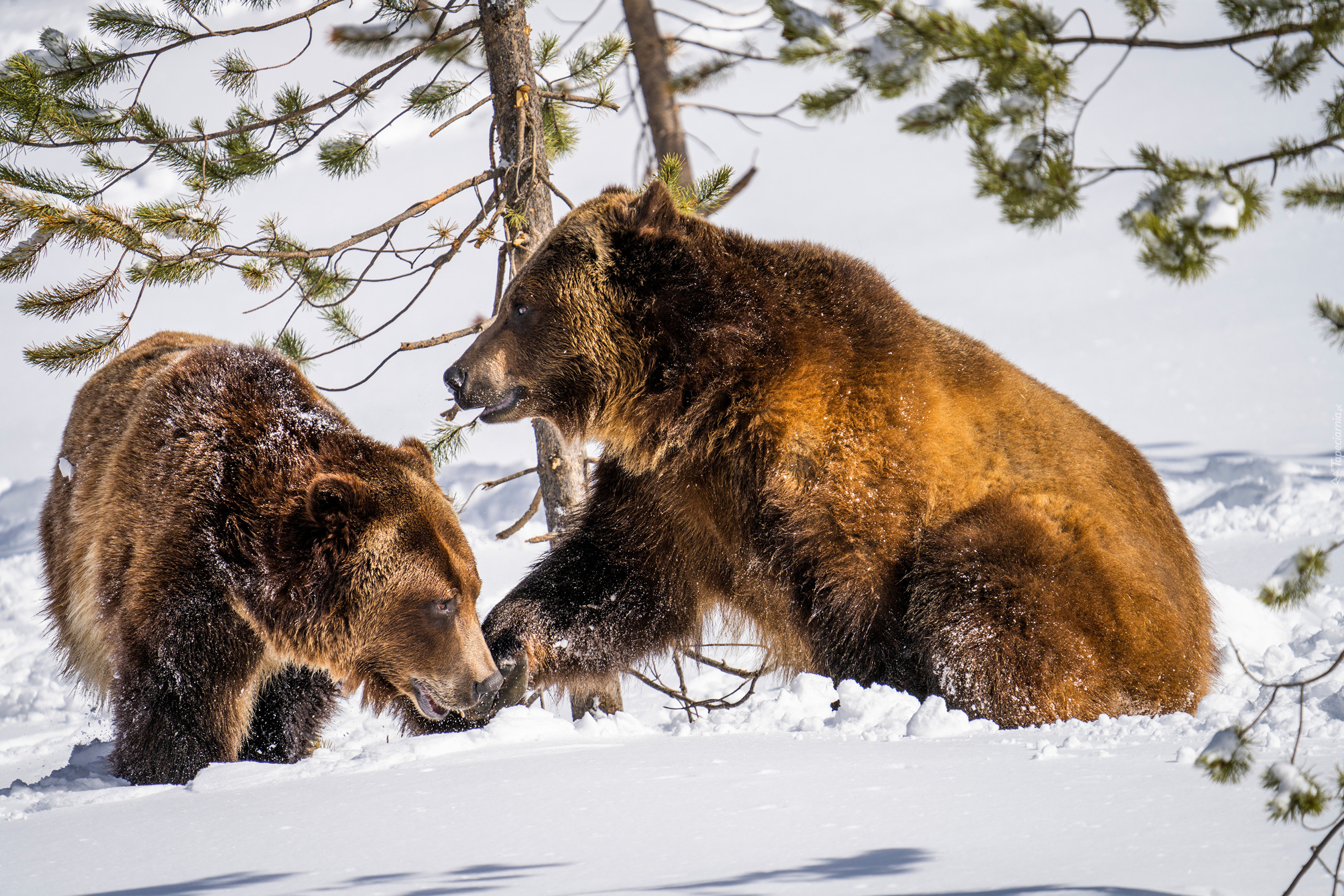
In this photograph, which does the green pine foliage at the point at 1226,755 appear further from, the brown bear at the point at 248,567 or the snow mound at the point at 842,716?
the brown bear at the point at 248,567

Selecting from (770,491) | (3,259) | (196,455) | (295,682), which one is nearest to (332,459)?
(196,455)

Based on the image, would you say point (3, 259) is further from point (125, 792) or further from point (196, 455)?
point (125, 792)

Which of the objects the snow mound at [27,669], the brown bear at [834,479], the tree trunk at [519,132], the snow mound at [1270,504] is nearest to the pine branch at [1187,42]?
the brown bear at [834,479]

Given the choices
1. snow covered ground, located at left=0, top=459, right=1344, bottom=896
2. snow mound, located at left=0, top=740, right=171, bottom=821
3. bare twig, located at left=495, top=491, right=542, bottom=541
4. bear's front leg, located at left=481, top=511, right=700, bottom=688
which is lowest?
snow mound, located at left=0, top=740, right=171, bottom=821

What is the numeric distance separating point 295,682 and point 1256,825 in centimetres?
369

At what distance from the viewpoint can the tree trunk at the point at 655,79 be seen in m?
6.52

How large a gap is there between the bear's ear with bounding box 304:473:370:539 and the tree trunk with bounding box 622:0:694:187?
3.37m

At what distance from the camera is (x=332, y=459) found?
12.9 feet

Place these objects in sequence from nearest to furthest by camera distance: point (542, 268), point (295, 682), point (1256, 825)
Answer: point (1256, 825) < point (542, 268) < point (295, 682)

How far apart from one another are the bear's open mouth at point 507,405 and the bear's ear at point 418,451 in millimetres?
657

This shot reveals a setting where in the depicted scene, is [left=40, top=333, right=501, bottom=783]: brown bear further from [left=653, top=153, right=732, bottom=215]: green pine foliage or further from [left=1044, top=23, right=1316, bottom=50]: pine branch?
[left=1044, top=23, right=1316, bottom=50]: pine branch

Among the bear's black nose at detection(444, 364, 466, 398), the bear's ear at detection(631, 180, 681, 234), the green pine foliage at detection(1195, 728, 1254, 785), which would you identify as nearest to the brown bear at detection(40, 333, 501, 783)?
the bear's black nose at detection(444, 364, 466, 398)

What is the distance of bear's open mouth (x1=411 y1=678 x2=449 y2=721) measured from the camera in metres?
3.89

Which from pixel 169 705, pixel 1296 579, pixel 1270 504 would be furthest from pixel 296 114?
pixel 1270 504
